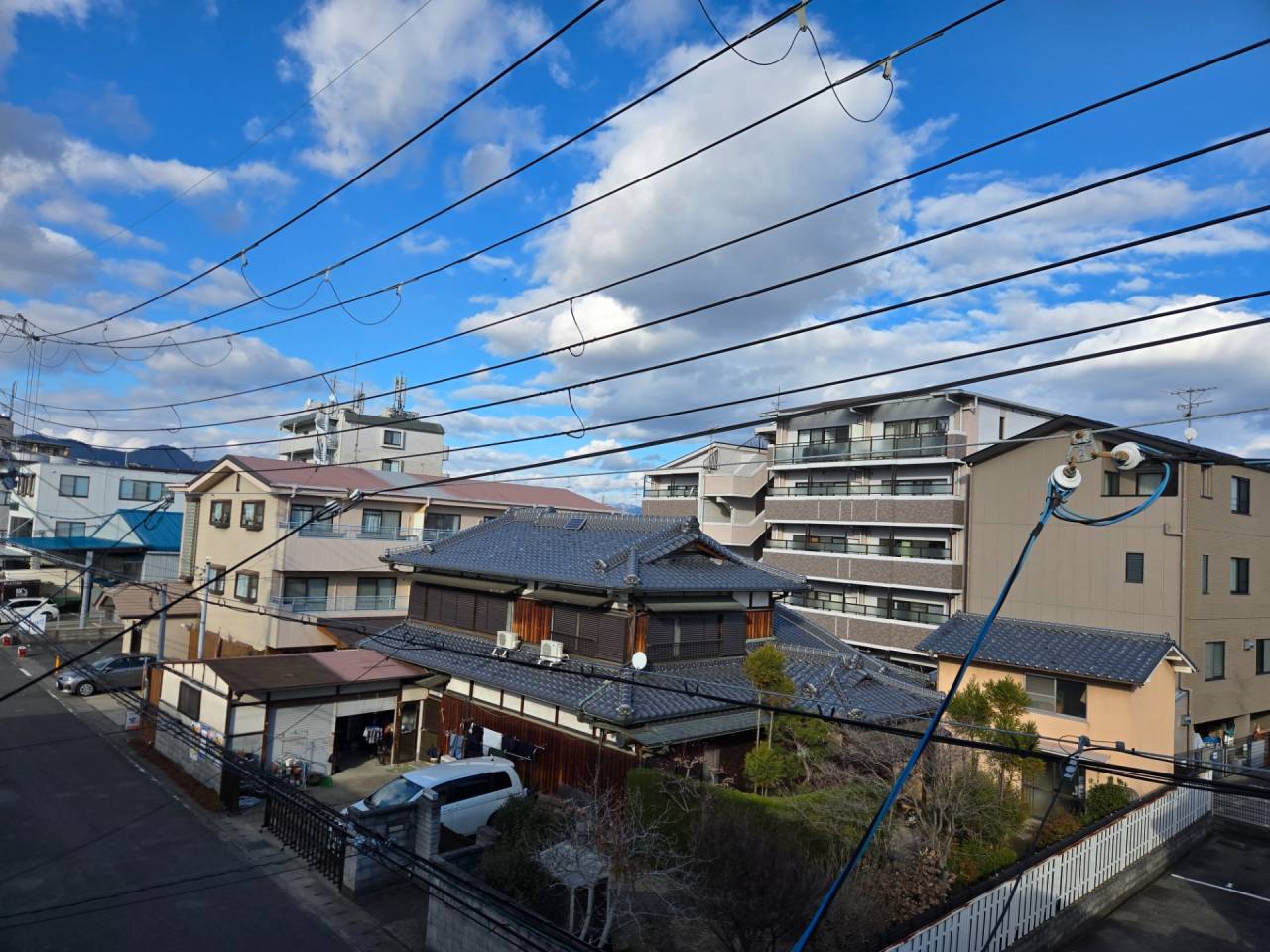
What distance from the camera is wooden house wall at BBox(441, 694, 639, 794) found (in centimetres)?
1573

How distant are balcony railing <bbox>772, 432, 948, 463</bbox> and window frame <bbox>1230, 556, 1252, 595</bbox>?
33.8ft

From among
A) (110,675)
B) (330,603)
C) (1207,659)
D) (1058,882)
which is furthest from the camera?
(330,603)

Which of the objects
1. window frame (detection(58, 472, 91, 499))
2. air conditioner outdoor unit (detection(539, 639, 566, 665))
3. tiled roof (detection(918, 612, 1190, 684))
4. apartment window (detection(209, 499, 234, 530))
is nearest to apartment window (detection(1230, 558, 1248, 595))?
tiled roof (detection(918, 612, 1190, 684))

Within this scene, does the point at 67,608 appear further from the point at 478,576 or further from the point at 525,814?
the point at 525,814

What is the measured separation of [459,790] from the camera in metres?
15.2

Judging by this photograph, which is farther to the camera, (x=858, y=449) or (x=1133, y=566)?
(x=858, y=449)

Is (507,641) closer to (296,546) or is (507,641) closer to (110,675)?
(296,546)

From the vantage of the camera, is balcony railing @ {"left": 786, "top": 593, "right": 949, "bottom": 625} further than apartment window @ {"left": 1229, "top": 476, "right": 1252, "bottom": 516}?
Yes

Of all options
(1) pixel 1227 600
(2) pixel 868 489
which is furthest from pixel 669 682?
(2) pixel 868 489

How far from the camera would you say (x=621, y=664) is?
1806 cm

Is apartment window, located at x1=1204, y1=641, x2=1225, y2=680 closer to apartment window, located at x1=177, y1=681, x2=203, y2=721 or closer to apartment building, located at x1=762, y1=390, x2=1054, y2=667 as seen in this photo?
apartment building, located at x1=762, y1=390, x2=1054, y2=667

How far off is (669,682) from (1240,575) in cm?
2074

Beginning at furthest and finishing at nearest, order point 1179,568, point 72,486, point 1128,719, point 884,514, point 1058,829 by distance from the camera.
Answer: point 72,486, point 884,514, point 1179,568, point 1128,719, point 1058,829

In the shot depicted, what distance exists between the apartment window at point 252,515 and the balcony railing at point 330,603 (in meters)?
3.44
